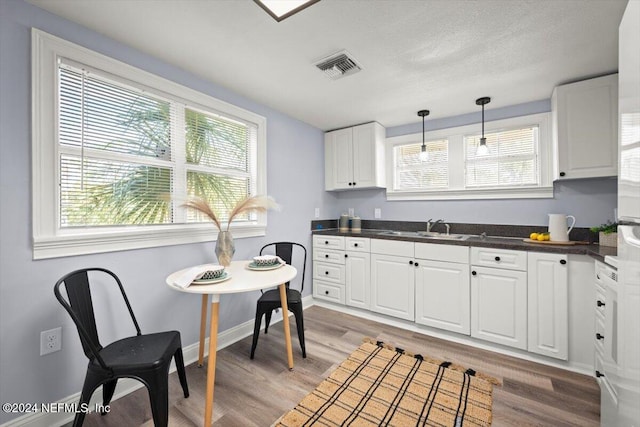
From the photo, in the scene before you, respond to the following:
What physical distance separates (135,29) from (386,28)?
1.60 meters

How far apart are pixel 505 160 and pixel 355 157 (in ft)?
5.56

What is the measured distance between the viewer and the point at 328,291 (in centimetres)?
337

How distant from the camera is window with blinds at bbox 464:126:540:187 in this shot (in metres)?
2.76

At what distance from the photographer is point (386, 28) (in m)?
1.66

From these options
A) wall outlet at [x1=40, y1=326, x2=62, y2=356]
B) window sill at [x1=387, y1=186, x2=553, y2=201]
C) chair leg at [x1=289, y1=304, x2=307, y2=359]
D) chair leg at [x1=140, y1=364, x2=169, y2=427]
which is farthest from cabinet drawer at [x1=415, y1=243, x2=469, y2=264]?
wall outlet at [x1=40, y1=326, x2=62, y2=356]

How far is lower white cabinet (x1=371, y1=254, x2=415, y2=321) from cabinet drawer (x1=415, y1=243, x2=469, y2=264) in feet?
0.51

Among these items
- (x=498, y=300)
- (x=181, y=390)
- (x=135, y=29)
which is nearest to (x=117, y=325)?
(x=181, y=390)

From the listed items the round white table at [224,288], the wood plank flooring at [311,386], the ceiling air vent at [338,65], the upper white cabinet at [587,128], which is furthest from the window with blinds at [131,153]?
the upper white cabinet at [587,128]

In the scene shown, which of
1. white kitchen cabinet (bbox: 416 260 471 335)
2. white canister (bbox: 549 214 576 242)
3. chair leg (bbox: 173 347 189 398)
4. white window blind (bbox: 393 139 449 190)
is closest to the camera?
chair leg (bbox: 173 347 189 398)

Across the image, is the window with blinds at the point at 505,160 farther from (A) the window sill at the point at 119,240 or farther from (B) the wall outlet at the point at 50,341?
(B) the wall outlet at the point at 50,341

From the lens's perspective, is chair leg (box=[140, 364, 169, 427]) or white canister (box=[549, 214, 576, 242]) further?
white canister (box=[549, 214, 576, 242])

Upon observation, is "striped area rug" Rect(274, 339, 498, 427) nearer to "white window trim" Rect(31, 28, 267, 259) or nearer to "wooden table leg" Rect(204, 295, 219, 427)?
"wooden table leg" Rect(204, 295, 219, 427)

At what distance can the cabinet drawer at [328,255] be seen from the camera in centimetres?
329

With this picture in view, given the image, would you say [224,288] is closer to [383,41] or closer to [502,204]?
[383,41]
